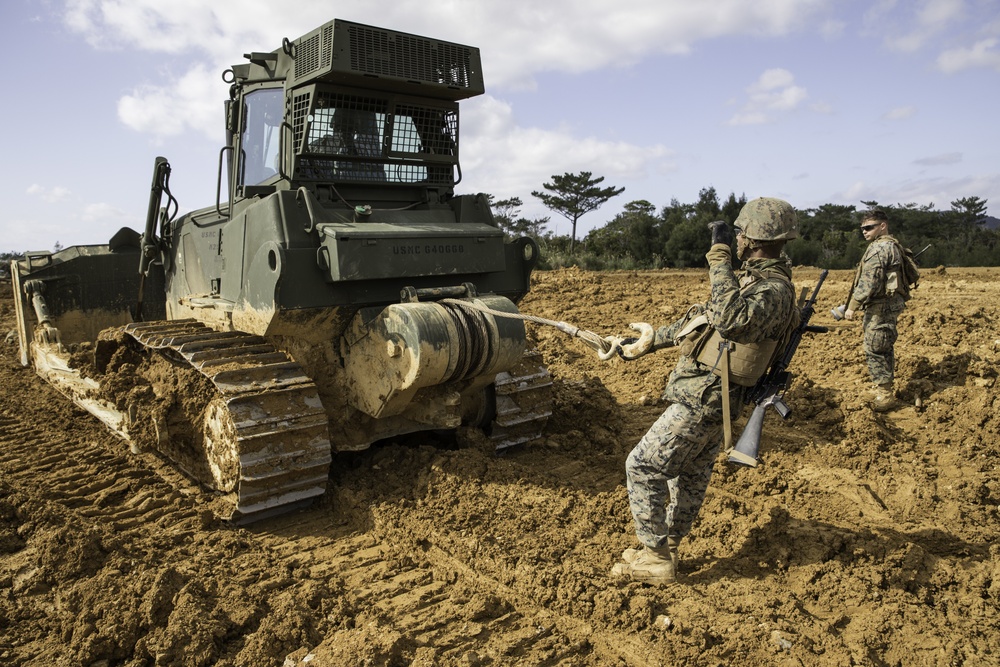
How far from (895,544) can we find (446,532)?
245cm

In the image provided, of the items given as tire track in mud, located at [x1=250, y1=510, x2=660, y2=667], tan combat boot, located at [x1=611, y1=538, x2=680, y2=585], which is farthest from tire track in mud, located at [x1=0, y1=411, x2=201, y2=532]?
tan combat boot, located at [x1=611, y1=538, x2=680, y2=585]

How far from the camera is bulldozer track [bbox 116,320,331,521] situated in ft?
14.6

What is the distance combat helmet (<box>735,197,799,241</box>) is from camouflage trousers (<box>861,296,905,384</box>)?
4.08 meters

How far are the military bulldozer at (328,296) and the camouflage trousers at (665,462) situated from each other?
1222mm

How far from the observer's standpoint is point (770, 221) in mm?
3744

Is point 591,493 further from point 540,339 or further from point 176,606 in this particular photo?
point 540,339

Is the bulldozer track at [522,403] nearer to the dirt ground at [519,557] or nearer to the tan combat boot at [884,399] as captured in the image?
the dirt ground at [519,557]

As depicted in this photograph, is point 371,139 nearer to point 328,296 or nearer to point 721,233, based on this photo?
point 328,296

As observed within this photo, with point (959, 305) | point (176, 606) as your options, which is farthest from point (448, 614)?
point (959, 305)

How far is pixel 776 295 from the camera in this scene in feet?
11.8

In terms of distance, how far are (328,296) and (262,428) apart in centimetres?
90

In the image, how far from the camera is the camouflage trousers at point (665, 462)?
3.83 metres

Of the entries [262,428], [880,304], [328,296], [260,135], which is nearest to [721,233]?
[328,296]

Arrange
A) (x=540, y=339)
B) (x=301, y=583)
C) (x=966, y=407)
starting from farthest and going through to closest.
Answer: (x=540, y=339) → (x=966, y=407) → (x=301, y=583)
